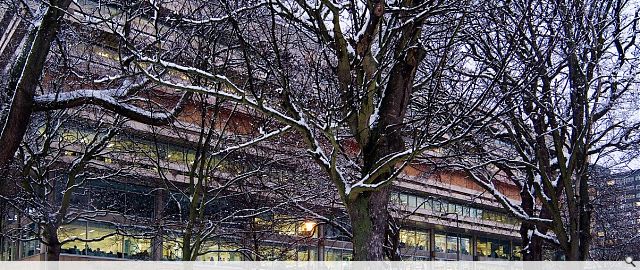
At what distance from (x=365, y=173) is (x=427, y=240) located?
4581 centimetres

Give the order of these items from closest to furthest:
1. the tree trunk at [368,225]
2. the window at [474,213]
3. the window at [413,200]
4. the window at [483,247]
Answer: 1. the tree trunk at [368,225]
2. the window at [413,200]
3. the window at [474,213]
4. the window at [483,247]

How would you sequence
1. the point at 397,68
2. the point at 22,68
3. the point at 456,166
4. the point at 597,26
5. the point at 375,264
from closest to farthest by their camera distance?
1. the point at 375,264
2. the point at 397,68
3. the point at 22,68
4. the point at 597,26
5. the point at 456,166

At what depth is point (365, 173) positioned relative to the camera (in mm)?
9391

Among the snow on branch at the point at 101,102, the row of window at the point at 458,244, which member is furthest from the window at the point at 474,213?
the snow on branch at the point at 101,102

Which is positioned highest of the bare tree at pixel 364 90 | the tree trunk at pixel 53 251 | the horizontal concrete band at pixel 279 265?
the bare tree at pixel 364 90

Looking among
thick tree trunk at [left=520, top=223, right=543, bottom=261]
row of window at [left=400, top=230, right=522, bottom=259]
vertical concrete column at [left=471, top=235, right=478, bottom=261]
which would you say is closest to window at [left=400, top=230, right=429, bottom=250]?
row of window at [left=400, top=230, right=522, bottom=259]

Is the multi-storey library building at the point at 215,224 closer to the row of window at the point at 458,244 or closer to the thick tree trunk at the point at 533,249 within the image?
the row of window at the point at 458,244

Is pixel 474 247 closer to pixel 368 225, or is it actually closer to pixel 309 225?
pixel 309 225

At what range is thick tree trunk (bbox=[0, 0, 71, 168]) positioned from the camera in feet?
36.6

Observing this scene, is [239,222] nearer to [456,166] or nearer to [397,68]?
[456,166]

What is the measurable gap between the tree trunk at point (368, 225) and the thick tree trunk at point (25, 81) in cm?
550

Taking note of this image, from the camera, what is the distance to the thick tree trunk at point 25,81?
11141 mm

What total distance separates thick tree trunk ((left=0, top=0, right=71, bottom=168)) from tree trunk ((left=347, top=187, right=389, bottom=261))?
5.50 metres

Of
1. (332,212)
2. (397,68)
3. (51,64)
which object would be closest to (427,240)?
(332,212)
